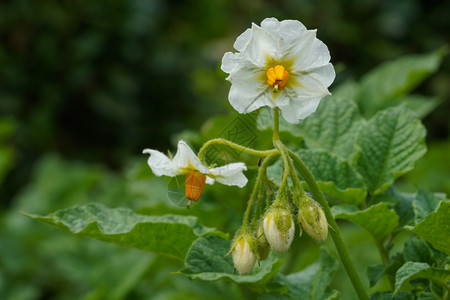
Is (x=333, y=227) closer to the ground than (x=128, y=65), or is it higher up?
closer to the ground

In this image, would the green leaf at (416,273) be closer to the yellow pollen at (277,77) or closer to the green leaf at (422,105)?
the yellow pollen at (277,77)

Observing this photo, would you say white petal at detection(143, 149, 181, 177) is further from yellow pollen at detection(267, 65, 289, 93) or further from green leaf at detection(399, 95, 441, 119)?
green leaf at detection(399, 95, 441, 119)

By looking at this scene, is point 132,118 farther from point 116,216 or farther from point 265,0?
point 116,216

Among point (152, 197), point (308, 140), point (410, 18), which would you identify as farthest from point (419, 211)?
point (410, 18)

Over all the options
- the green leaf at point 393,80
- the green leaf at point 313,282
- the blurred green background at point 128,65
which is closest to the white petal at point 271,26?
the green leaf at point 313,282

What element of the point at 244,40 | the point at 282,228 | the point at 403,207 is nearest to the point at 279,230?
the point at 282,228

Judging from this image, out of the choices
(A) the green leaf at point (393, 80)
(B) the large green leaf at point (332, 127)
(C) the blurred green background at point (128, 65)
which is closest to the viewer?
(B) the large green leaf at point (332, 127)

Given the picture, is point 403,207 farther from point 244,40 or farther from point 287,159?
point 244,40
